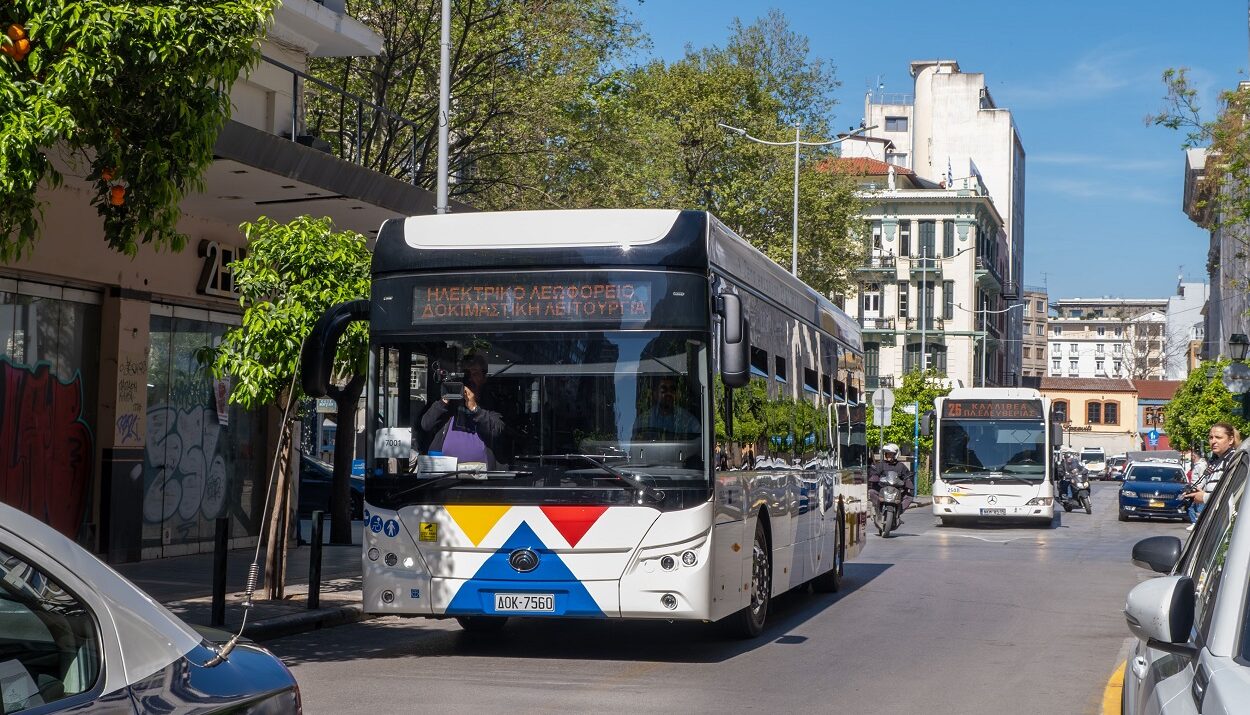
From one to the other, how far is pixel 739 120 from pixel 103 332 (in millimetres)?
30235

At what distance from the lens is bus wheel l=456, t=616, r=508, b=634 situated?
12.1 meters

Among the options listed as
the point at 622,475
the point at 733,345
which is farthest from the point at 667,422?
the point at 733,345

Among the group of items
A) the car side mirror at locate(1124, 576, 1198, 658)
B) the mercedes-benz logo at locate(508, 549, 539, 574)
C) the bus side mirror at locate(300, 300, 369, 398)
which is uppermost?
the bus side mirror at locate(300, 300, 369, 398)

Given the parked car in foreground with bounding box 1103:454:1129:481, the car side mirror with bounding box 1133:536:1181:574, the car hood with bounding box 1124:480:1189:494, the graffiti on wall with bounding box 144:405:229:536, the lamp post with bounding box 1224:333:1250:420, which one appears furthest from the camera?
the parked car in foreground with bounding box 1103:454:1129:481

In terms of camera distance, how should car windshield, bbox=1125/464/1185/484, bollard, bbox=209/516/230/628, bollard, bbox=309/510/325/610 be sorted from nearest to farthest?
bollard, bbox=209/516/230/628 → bollard, bbox=309/510/325/610 → car windshield, bbox=1125/464/1185/484

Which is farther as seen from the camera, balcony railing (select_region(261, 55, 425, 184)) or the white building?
the white building

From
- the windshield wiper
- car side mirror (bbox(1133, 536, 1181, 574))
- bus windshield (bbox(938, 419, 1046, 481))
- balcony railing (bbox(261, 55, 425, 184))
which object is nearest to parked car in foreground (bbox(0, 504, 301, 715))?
car side mirror (bbox(1133, 536, 1181, 574))

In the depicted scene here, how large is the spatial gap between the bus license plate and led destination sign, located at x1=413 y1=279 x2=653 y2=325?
→ 1877mm

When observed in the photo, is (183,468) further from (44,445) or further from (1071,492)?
(1071,492)

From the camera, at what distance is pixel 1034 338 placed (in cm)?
15925

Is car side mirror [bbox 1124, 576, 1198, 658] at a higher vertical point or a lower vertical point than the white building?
lower

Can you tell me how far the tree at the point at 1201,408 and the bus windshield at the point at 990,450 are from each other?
14627 mm

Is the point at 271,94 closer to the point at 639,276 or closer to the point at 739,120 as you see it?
the point at 639,276

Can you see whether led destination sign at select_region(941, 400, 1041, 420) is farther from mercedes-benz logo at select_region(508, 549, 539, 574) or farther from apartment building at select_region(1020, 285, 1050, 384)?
apartment building at select_region(1020, 285, 1050, 384)
